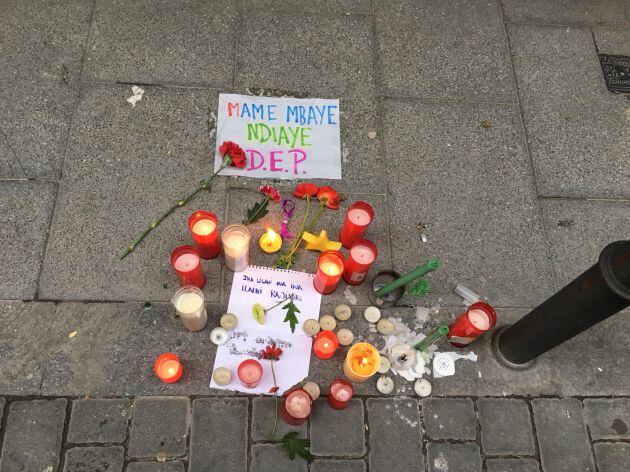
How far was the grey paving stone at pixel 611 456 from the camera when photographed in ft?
7.48

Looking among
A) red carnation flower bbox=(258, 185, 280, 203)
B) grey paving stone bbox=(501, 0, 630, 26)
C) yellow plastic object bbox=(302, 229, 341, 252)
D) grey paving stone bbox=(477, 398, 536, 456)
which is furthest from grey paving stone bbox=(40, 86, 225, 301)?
grey paving stone bbox=(501, 0, 630, 26)

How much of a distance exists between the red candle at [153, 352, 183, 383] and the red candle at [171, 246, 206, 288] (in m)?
0.36

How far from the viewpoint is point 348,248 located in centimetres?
255

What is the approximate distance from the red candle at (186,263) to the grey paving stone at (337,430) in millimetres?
804

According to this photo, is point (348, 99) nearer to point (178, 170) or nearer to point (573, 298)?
point (178, 170)

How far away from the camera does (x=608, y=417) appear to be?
7.76ft

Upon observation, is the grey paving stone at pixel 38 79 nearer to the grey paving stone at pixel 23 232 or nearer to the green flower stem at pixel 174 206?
the grey paving stone at pixel 23 232

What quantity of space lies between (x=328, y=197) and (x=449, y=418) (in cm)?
121

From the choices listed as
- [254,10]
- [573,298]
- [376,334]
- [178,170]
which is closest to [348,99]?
[254,10]

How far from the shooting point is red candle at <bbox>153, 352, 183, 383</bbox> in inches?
85.4

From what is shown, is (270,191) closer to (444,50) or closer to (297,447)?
(297,447)

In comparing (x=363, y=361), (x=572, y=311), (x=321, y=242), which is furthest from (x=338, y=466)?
(x=572, y=311)

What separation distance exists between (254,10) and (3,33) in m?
1.50

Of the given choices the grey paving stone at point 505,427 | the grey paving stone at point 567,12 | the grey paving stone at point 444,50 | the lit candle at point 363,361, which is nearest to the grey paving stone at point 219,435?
the lit candle at point 363,361
